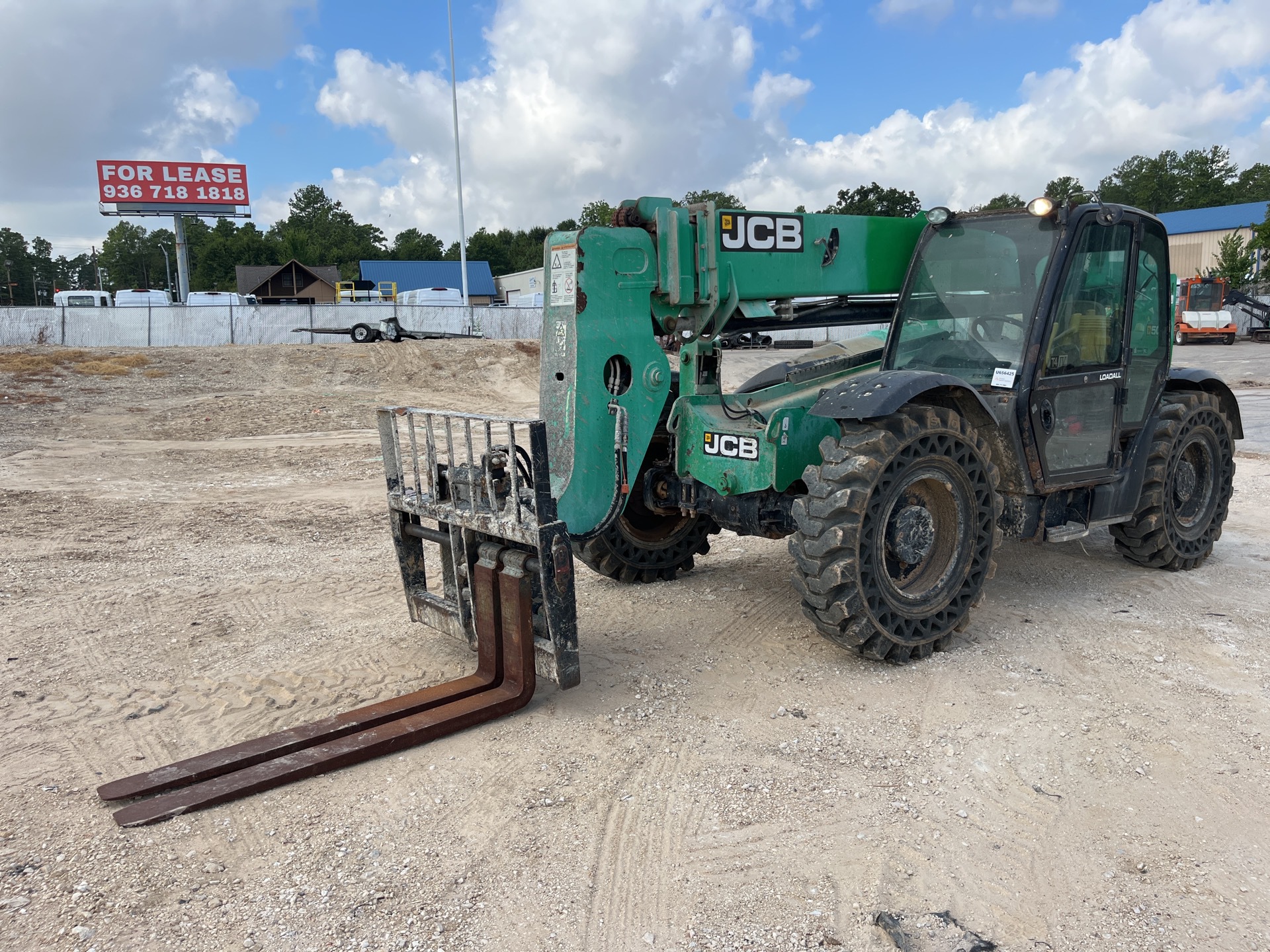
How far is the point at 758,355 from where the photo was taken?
3050 cm

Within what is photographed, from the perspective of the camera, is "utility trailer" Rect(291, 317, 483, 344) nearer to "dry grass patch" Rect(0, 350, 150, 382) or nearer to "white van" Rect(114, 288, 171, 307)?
"dry grass patch" Rect(0, 350, 150, 382)

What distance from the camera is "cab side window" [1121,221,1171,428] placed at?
6.25 metres

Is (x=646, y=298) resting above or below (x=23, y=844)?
above

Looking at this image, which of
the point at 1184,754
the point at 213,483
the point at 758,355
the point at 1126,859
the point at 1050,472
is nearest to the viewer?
the point at 1126,859

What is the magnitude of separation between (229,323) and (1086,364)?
28.6 metres

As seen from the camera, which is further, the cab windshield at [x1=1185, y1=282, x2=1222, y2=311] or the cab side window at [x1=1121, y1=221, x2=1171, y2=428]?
the cab windshield at [x1=1185, y1=282, x2=1222, y2=311]

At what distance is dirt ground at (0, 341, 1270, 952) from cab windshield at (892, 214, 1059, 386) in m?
1.66

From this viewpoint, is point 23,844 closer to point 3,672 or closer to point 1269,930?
point 3,672

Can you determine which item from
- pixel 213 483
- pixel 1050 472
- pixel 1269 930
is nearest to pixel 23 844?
pixel 1269 930

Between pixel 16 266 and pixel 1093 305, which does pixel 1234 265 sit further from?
pixel 16 266

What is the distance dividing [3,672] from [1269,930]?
5779 mm

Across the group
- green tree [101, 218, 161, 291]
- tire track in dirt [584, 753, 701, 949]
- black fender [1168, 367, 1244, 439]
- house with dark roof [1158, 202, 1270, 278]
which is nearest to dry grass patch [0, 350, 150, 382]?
tire track in dirt [584, 753, 701, 949]

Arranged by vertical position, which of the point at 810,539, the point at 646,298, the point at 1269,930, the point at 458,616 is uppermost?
the point at 646,298

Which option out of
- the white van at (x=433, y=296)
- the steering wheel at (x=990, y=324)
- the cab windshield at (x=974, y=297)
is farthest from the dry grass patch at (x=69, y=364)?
the white van at (x=433, y=296)
